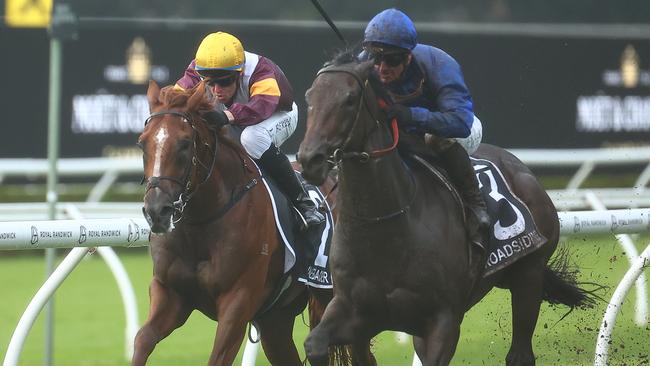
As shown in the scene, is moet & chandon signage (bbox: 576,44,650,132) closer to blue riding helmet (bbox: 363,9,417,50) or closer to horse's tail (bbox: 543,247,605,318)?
horse's tail (bbox: 543,247,605,318)

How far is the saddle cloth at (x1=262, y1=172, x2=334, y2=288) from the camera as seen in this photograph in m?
5.16

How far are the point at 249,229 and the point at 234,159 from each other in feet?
0.94

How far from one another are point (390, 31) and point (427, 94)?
0.35 meters

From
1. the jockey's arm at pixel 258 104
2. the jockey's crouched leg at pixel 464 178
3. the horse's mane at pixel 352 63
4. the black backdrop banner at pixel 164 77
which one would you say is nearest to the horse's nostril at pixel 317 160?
the horse's mane at pixel 352 63

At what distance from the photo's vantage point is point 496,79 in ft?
38.3

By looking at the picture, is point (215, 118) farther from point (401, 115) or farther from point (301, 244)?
point (401, 115)

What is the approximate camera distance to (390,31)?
446 cm

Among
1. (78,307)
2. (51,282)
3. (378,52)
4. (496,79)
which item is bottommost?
(78,307)

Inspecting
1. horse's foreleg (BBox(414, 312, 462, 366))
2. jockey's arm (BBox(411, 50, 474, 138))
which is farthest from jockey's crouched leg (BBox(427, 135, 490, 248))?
horse's foreleg (BBox(414, 312, 462, 366))

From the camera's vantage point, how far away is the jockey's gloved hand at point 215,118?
4.88 meters

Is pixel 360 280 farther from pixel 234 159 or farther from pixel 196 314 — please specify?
pixel 196 314

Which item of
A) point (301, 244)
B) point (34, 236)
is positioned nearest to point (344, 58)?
point (301, 244)

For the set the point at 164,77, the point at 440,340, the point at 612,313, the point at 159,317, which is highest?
the point at 440,340

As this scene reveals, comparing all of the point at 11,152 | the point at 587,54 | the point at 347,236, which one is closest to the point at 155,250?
the point at 347,236
